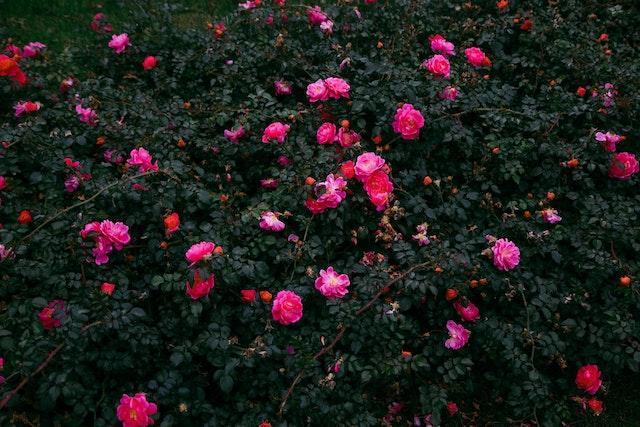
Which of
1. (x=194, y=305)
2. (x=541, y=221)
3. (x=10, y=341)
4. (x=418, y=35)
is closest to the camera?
(x=10, y=341)

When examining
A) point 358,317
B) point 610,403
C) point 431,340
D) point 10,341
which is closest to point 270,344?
point 358,317

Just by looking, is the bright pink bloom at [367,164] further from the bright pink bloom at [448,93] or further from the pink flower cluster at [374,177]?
the bright pink bloom at [448,93]

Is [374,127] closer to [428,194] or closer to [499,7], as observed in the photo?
[428,194]

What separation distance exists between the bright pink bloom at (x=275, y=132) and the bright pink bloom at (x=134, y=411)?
1.25 m

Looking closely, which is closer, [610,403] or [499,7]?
[610,403]

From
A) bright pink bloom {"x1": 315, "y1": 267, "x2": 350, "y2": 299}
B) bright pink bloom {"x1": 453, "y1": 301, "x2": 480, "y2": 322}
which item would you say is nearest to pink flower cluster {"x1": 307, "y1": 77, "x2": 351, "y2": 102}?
bright pink bloom {"x1": 315, "y1": 267, "x2": 350, "y2": 299}

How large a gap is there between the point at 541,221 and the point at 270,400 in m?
1.47

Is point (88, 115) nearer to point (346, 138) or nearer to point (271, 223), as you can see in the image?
point (271, 223)

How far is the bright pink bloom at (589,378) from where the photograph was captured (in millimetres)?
2240

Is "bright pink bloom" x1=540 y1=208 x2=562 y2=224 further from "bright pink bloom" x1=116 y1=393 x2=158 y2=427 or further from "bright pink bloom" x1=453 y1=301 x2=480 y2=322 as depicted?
"bright pink bloom" x1=116 y1=393 x2=158 y2=427

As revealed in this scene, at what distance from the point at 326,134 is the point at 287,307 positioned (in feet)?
2.91

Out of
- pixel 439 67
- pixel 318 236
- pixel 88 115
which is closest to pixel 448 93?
pixel 439 67

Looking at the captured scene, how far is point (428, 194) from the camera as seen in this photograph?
2.61m

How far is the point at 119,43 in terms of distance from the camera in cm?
314
